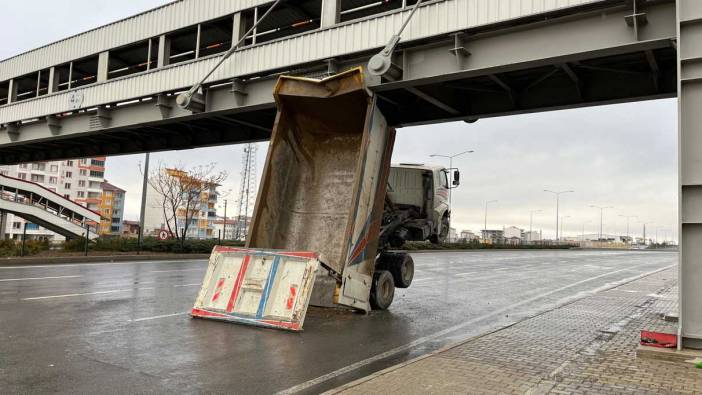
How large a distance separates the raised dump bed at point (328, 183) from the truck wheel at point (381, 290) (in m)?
0.28

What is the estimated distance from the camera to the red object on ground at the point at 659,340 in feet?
22.6

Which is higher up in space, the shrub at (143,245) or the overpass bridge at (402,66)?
the overpass bridge at (402,66)

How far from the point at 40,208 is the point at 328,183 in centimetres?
3611

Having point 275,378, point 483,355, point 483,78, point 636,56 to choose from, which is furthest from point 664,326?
point 275,378

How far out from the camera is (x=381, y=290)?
11.2 m

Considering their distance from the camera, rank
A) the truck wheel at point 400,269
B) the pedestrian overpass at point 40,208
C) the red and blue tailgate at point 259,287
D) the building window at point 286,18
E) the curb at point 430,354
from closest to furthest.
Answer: the curb at point 430,354, the red and blue tailgate at point 259,287, the truck wheel at point 400,269, the building window at point 286,18, the pedestrian overpass at point 40,208

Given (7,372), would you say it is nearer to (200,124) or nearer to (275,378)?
(275,378)

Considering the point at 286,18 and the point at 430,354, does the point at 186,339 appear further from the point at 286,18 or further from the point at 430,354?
the point at 286,18

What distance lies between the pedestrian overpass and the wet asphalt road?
2451 centimetres

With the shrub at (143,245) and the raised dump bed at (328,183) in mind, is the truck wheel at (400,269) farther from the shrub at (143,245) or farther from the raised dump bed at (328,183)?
the shrub at (143,245)

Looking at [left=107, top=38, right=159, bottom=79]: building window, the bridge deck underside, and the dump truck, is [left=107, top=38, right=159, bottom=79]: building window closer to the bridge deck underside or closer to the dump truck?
the bridge deck underside

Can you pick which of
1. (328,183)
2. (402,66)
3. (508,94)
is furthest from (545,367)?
(508,94)

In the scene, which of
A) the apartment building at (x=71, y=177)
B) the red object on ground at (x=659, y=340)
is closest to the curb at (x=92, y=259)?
the red object on ground at (x=659, y=340)

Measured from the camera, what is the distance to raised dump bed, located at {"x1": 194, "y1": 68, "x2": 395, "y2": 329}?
985 cm
